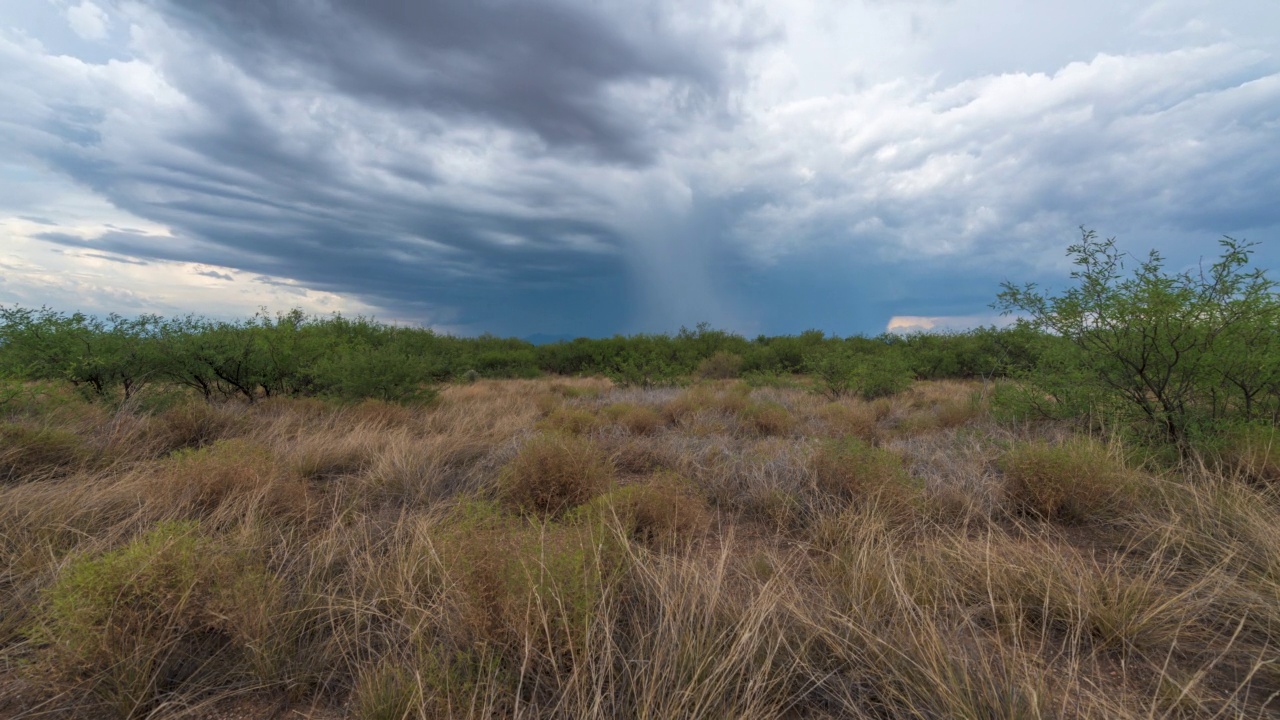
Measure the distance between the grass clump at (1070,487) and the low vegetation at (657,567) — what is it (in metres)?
0.02

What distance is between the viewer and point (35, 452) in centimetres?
487

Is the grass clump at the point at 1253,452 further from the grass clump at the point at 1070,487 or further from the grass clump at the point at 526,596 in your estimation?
the grass clump at the point at 526,596

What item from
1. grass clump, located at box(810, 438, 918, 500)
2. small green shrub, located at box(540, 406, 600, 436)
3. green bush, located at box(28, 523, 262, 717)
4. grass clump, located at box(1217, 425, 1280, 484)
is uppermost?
grass clump, located at box(1217, 425, 1280, 484)

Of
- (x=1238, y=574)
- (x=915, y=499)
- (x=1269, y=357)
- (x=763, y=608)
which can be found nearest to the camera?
(x=763, y=608)

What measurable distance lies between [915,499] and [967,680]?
8.18ft

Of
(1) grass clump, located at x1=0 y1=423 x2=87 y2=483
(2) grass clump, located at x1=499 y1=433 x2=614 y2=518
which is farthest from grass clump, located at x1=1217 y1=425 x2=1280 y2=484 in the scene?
(1) grass clump, located at x1=0 y1=423 x2=87 y2=483

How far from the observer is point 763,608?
2.38 m

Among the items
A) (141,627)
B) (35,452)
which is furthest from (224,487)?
(35,452)

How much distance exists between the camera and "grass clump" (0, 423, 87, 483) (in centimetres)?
461

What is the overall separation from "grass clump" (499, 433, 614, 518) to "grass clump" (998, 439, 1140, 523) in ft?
11.4

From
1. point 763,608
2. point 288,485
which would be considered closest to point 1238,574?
point 763,608

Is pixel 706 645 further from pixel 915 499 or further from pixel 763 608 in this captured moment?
pixel 915 499

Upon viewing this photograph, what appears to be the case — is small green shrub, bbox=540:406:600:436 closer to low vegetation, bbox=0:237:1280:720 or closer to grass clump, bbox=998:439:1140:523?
low vegetation, bbox=0:237:1280:720

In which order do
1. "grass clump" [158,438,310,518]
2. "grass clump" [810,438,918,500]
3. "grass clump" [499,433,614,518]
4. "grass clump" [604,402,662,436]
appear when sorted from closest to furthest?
1. "grass clump" [158,438,310,518]
2. "grass clump" [810,438,918,500]
3. "grass clump" [499,433,614,518]
4. "grass clump" [604,402,662,436]
